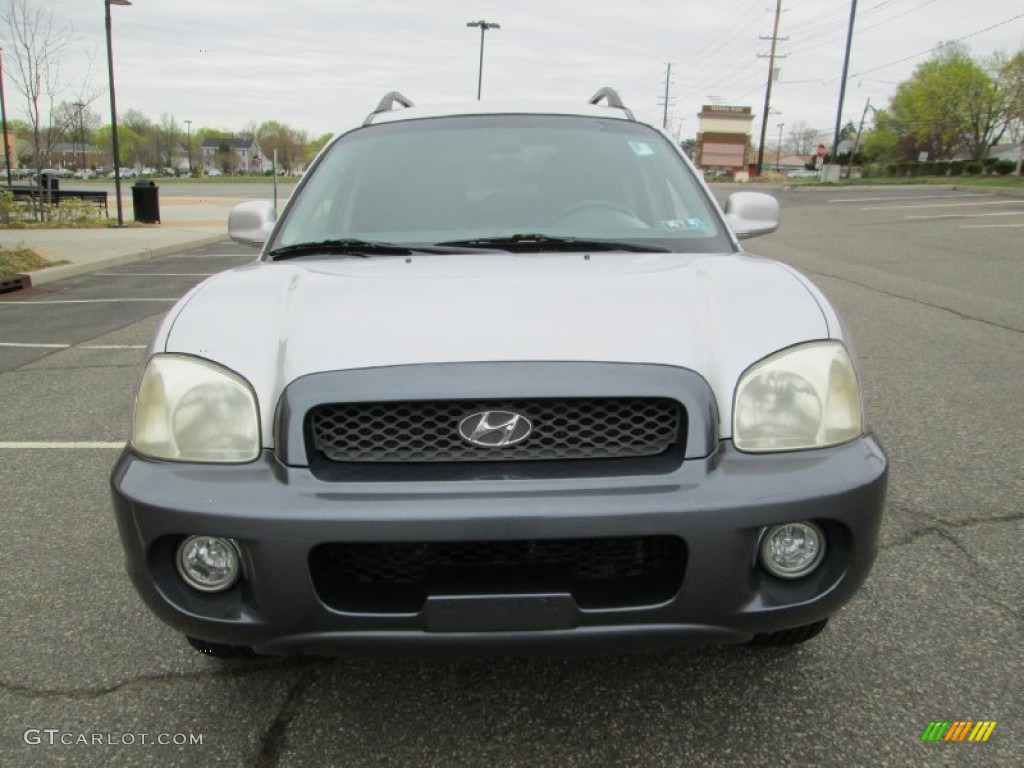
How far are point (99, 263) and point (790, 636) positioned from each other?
1276 cm

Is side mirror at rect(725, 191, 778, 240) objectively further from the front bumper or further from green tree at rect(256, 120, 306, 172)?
green tree at rect(256, 120, 306, 172)

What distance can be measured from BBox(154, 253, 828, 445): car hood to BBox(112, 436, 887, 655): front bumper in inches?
7.8

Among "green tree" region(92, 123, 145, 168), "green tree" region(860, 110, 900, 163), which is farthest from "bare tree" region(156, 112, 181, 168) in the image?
"green tree" region(860, 110, 900, 163)

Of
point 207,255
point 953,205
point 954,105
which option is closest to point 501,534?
A: point 207,255

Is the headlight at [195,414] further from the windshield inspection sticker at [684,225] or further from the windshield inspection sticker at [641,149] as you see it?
the windshield inspection sticker at [641,149]

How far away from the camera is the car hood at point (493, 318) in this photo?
5.99ft

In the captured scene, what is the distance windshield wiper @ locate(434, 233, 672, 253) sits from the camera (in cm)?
258

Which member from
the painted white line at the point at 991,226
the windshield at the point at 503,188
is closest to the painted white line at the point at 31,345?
the windshield at the point at 503,188

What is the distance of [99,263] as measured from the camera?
40.9 ft

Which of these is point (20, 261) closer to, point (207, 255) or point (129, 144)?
point (207, 255)

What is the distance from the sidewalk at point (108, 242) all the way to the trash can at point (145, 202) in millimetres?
296

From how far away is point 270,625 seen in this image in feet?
5.75

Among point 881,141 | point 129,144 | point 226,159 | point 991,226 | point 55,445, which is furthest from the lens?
point 129,144

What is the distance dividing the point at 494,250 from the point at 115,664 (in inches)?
65.9
